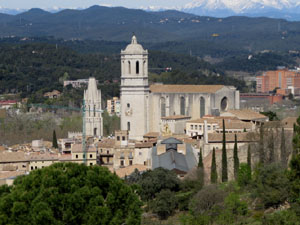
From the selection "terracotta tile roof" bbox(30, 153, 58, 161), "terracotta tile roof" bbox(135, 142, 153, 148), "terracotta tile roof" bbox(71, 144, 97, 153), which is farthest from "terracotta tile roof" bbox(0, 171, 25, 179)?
"terracotta tile roof" bbox(135, 142, 153, 148)

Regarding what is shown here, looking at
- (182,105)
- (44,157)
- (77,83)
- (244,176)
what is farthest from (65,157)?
(77,83)

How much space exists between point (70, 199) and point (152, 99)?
3045 cm

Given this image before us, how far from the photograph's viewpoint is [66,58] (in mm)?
125562

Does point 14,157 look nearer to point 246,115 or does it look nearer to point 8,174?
point 8,174

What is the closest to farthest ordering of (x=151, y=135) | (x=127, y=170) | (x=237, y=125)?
(x=127, y=170)
(x=237, y=125)
(x=151, y=135)

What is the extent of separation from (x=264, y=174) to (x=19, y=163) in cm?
1689

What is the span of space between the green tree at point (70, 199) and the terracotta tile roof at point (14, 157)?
1879 centimetres

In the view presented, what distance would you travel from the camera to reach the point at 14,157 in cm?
4428

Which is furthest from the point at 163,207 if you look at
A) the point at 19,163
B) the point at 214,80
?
the point at 214,80

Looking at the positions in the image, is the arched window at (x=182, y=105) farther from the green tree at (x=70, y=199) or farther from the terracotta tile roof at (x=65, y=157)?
the green tree at (x=70, y=199)

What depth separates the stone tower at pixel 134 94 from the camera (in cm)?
5309

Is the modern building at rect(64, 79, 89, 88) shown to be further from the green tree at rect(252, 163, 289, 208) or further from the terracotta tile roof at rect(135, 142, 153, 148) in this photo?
the green tree at rect(252, 163, 289, 208)

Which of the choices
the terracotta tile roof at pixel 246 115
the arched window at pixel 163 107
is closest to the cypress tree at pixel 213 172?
the terracotta tile roof at pixel 246 115

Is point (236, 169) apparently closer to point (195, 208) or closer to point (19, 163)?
point (195, 208)
